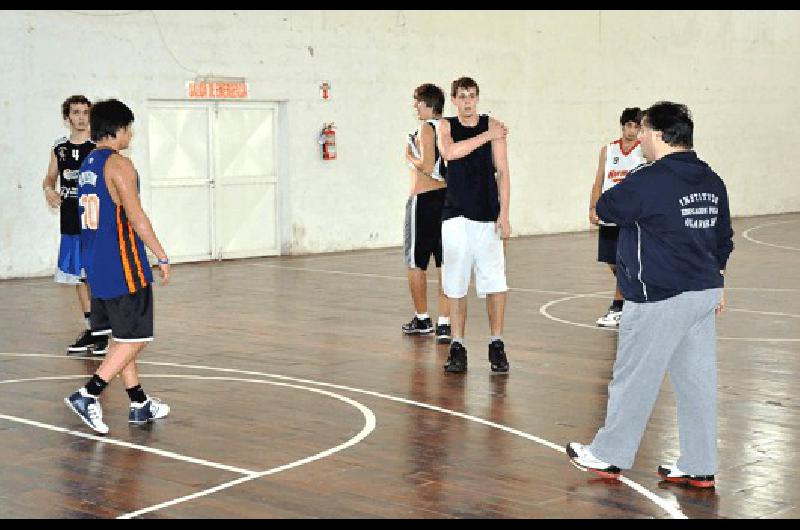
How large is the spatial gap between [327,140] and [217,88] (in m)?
1.97

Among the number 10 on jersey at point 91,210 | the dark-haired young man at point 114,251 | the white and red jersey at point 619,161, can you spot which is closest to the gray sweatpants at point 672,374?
the dark-haired young man at point 114,251

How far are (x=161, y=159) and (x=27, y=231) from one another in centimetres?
210

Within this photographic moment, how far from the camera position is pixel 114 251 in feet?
22.3

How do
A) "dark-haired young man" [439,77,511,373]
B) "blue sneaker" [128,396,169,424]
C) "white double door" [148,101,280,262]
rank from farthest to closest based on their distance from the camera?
"white double door" [148,101,280,262], "dark-haired young man" [439,77,511,373], "blue sneaker" [128,396,169,424]

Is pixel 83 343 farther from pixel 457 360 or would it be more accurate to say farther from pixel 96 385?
pixel 457 360

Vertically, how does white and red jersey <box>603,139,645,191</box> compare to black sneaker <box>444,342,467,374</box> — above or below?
above

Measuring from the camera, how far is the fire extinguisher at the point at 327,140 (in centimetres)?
1808

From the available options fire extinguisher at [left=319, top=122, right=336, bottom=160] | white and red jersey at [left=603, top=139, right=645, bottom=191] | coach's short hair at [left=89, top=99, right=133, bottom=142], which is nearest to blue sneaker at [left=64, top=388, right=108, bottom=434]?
coach's short hair at [left=89, top=99, right=133, bottom=142]

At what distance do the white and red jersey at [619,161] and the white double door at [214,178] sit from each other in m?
7.76

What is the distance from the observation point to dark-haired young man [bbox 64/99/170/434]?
677 centimetres

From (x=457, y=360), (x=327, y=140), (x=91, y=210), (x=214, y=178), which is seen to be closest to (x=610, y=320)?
(x=457, y=360)

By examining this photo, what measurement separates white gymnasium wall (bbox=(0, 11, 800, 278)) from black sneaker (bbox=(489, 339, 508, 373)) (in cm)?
853

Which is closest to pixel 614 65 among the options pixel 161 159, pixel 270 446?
pixel 161 159

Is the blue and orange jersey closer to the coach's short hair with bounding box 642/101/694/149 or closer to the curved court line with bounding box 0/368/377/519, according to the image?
the curved court line with bounding box 0/368/377/519
